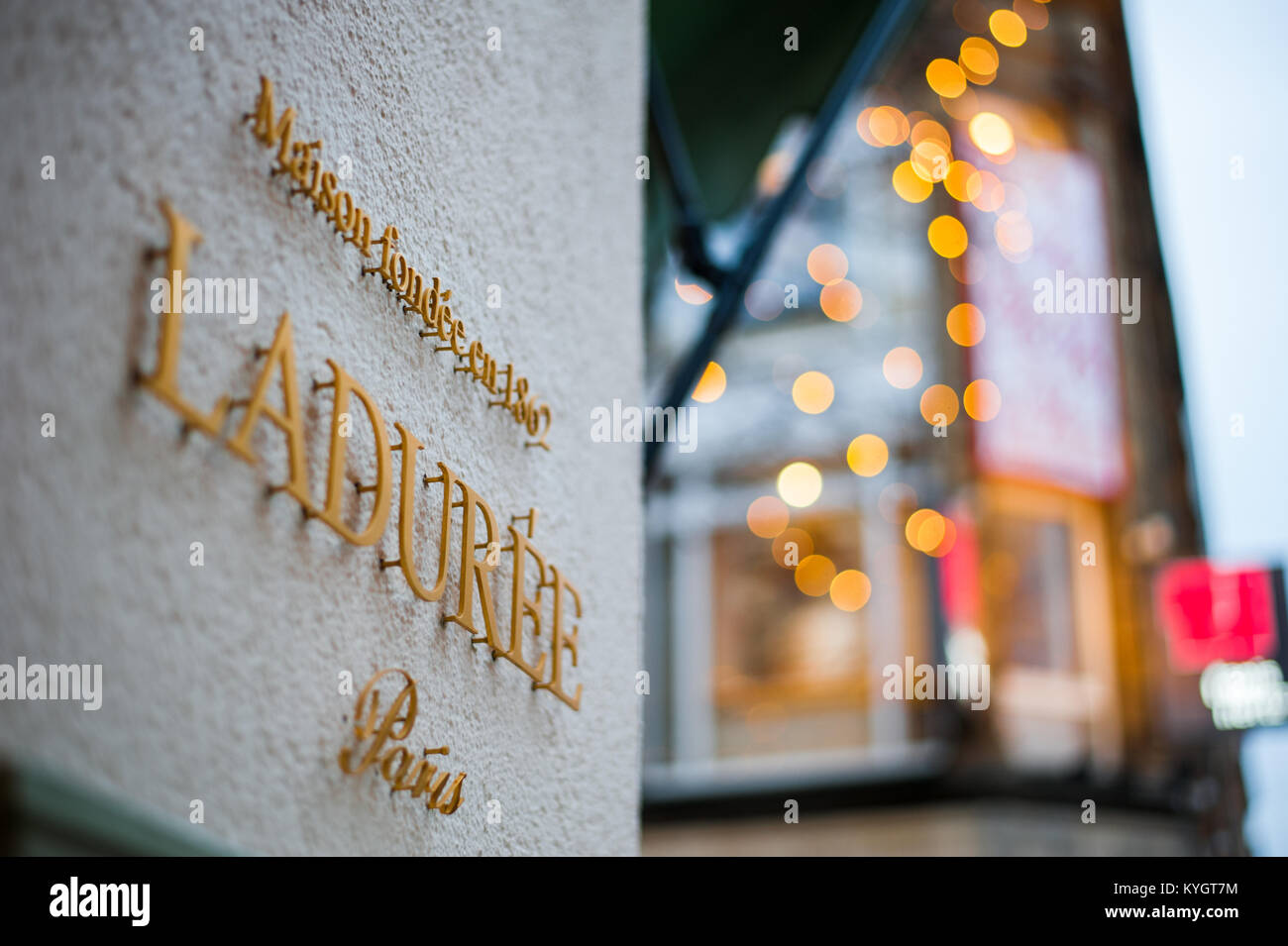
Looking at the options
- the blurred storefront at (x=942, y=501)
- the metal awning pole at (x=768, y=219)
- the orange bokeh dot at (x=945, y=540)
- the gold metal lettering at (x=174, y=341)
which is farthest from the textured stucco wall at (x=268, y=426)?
the orange bokeh dot at (x=945, y=540)

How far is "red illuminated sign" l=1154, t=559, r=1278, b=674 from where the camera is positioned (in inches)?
293

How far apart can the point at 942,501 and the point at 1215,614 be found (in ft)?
5.79

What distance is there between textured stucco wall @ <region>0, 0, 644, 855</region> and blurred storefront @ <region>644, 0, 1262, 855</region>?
5547mm

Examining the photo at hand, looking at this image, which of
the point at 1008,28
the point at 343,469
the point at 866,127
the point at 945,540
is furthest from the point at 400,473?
the point at 1008,28

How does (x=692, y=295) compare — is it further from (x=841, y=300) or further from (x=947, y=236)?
(x=947, y=236)

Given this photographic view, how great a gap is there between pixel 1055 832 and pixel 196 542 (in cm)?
728

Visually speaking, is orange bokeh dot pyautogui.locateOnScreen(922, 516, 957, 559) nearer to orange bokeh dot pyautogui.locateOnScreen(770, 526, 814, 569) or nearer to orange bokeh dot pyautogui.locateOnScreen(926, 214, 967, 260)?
orange bokeh dot pyautogui.locateOnScreen(770, 526, 814, 569)

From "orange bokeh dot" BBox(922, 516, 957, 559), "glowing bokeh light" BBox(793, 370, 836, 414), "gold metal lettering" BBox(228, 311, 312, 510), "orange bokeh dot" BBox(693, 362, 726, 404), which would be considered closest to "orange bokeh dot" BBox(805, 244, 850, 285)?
"glowing bokeh light" BBox(793, 370, 836, 414)

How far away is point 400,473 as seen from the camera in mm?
1479

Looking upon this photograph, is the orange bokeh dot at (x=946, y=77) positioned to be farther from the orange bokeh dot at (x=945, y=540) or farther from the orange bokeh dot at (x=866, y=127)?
the orange bokeh dot at (x=945, y=540)

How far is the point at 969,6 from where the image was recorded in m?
9.62

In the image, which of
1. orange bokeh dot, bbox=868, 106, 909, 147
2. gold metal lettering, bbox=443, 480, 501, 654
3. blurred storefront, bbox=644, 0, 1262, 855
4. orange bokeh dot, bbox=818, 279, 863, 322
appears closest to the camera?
gold metal lettering, bbox=443, 480, 501, 654

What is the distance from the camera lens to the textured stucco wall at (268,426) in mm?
1004
